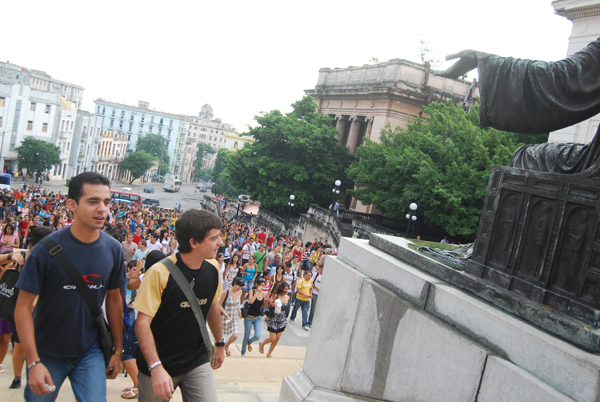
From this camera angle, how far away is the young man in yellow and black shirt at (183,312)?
11.2 feet

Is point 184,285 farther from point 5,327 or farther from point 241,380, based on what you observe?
point 241,380

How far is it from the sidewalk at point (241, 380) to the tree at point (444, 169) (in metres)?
14.1

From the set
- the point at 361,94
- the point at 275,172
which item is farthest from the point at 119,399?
the point at 361,94

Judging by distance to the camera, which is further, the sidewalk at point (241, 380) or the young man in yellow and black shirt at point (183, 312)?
the sidewalk at point (241, 380)

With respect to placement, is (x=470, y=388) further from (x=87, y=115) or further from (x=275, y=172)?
(x=87, y=115)

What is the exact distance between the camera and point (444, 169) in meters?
23.5

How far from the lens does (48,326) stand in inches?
126

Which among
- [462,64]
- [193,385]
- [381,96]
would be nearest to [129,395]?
[193,385]

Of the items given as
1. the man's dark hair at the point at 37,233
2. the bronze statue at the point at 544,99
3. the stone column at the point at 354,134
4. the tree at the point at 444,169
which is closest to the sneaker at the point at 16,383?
the man's dark hair at the point at 37,233

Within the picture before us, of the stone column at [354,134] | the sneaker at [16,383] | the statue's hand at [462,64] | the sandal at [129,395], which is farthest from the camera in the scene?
the stone column at [354,134]

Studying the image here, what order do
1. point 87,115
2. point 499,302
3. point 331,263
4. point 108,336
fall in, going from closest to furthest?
point 108,336 < point 499,302 < point 331,263 < point 87,115

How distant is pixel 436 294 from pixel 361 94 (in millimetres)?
36920

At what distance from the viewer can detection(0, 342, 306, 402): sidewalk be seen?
5.40 metres

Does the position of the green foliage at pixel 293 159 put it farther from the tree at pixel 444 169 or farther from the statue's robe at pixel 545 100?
the statue's robe at pixel 545 100
